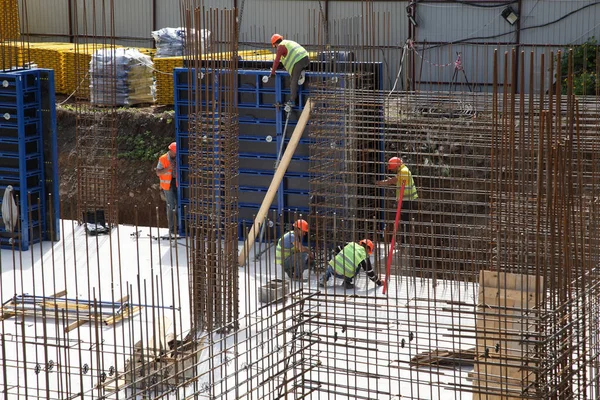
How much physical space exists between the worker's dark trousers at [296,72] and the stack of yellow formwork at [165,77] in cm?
741

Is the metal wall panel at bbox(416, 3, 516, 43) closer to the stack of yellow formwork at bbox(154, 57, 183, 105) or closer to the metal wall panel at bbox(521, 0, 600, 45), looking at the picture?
the metal wall panel at bbox(521, 0, 600, 45)

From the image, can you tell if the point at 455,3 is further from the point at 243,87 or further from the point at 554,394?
the point at 554,394

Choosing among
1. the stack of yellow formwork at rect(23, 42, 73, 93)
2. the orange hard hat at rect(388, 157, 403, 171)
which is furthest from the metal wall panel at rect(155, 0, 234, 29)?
the orange hard hat at rect(388, 157, 403, 171)

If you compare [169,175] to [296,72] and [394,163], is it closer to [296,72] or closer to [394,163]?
[296,72]

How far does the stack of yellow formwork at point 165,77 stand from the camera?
22.6m

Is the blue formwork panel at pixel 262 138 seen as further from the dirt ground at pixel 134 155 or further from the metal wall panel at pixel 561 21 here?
the metal wall panel at pixel 561 21

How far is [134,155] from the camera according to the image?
2380cm

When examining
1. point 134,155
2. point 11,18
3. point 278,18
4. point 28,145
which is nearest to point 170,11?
point 278,18

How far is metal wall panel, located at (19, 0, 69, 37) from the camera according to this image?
27.9 m

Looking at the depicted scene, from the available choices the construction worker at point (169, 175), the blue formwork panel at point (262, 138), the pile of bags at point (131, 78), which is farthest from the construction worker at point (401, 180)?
the pile of bags at point (131, 78)

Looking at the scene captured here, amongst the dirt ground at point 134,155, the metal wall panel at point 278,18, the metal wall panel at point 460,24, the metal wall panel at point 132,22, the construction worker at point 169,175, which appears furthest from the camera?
the metal wall panel at point 132,22

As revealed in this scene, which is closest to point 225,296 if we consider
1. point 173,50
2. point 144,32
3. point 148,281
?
point 148,281

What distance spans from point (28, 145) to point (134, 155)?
8050 millimetres

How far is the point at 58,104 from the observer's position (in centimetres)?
2400
